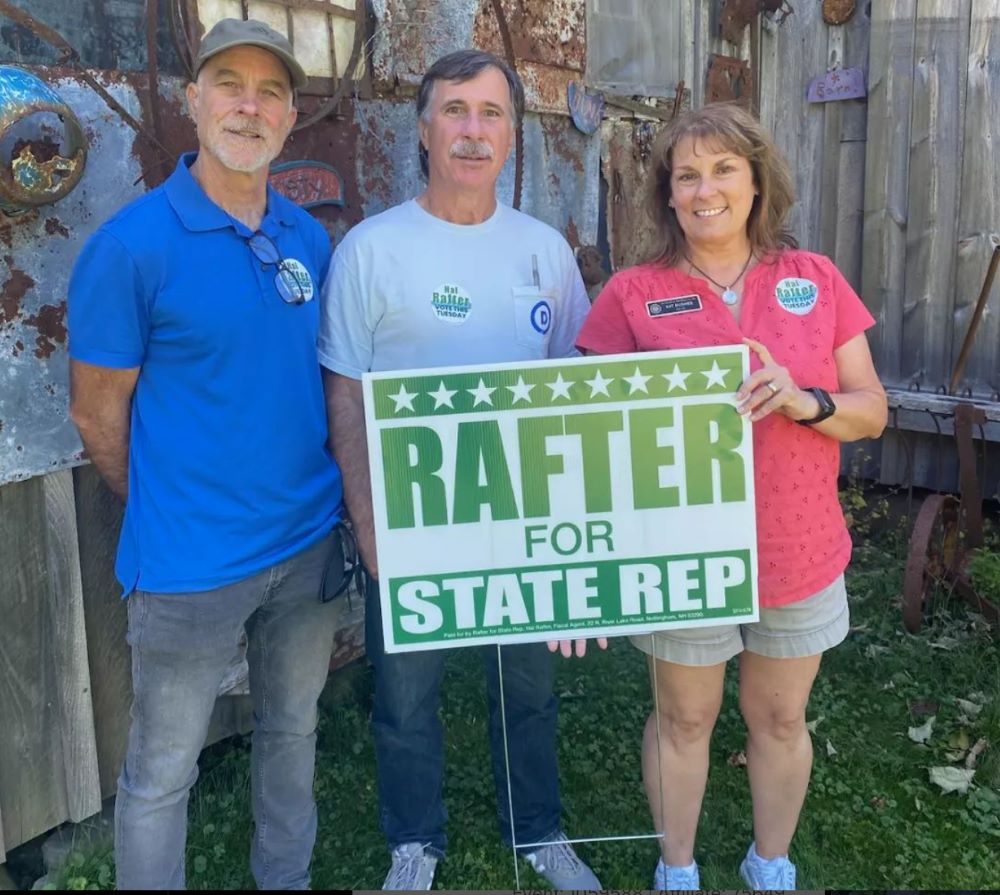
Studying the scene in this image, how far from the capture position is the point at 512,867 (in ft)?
9.76

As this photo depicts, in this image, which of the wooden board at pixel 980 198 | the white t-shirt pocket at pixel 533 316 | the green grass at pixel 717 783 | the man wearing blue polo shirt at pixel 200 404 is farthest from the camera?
the wooden board at pixel 980 198

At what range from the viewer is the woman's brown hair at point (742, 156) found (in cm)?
238

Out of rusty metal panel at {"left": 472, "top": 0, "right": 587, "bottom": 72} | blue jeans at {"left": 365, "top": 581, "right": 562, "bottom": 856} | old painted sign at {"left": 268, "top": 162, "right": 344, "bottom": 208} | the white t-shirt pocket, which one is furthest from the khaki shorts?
rusty metal panel at {"left": 472, "top": 0, "right": 587, "bottom": 72}

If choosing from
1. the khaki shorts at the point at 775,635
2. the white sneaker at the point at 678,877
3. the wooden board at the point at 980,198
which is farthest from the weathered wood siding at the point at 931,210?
the white sneaker at the point at 678,877

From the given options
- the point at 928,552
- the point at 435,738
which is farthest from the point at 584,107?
the point at 435,738

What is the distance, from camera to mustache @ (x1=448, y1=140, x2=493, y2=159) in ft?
8.04

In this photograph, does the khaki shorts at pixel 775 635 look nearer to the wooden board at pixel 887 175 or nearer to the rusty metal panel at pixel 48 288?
the rusty metal panel at pixel 48 288

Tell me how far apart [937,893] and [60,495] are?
9.01 ft

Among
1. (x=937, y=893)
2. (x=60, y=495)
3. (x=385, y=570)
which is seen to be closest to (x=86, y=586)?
(x=60, y=495)

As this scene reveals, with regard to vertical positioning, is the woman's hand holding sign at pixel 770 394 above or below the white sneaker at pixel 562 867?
above

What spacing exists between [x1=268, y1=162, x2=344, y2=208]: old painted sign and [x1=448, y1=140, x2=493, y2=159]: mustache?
0.79 m

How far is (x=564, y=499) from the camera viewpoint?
2.33 metres

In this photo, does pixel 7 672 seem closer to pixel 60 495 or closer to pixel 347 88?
pixel 60 495

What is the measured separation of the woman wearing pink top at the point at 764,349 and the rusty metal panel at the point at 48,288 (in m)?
1.32
